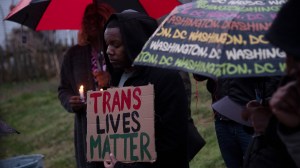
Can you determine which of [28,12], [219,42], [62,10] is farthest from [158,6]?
[219,42]

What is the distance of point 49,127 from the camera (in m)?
10.4

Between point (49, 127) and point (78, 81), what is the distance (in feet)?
19.6

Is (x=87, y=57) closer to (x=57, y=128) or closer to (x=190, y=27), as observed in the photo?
(x=190, y=27)

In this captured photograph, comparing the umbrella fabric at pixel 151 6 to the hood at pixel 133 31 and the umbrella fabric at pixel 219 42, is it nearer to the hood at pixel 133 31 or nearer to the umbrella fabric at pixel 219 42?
the hood at pixel 133 31

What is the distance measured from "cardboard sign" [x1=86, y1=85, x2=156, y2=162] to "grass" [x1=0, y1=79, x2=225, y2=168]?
99.1 inches

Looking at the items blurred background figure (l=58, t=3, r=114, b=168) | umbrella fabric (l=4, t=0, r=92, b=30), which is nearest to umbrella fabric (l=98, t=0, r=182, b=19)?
umbrella fabric (l=4, t=0, r=92, b=30)

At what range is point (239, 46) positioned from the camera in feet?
8.63

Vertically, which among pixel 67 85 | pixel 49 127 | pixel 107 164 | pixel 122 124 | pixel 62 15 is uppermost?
pixel 62 15

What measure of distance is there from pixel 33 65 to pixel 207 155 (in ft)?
37.4

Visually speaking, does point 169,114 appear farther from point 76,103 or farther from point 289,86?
point 289,86

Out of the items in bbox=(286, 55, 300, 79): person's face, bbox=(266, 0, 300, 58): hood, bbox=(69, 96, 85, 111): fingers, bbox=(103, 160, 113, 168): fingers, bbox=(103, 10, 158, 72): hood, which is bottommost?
bbox=(103, 160, 113, 168): fingers

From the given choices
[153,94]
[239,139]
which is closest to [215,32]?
[153,94]

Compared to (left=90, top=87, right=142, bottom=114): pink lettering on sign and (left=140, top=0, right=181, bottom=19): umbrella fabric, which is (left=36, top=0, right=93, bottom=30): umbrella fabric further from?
(left=90, top=87, right=142, bottom=114): pink lettering on sign

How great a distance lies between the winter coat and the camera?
4521 mm
